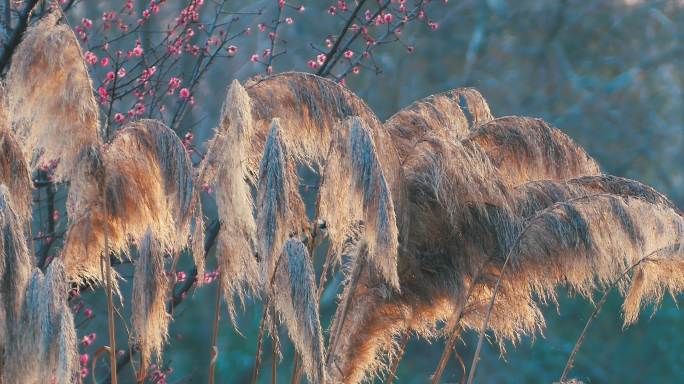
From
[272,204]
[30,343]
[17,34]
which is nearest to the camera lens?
[30,343]

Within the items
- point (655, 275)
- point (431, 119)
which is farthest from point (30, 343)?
point (655, 275)

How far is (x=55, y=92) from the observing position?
4039 millimetres

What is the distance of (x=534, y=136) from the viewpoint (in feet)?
16.3

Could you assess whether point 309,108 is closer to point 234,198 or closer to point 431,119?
point 234,198

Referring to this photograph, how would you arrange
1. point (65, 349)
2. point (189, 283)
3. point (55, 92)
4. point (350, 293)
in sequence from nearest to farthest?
point (65, 349) → point (55, 92) → point (350, 293) → point (189, 283)

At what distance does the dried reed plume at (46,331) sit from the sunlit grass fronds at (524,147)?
82.9 inches

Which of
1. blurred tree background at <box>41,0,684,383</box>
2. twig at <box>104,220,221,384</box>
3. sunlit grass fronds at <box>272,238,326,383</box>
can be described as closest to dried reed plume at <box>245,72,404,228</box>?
sunlit grass fronds at <box>272,238,326,383</box>

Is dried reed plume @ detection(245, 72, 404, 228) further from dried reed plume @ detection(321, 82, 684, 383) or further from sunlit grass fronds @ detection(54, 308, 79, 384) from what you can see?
sunlit grass fronds @ detection(54, 308, 79, 384)

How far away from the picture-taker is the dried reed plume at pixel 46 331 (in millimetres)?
3490

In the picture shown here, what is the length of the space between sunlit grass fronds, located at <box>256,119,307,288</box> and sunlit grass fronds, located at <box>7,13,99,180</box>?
0.73 m

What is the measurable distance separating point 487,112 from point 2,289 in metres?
2.76

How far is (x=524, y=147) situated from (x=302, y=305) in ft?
5.67

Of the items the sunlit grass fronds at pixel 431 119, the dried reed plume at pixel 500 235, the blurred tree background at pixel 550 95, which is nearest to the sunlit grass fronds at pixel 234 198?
the dried reed plume at pixel 500 235

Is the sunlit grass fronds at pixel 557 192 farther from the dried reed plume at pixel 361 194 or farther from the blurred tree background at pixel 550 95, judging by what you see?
the blurred tree background at pixel 550 95
